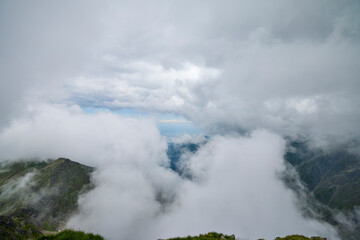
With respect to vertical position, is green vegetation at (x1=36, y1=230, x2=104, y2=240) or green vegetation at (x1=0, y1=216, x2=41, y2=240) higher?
green vegetation at (x1=36, y1=230, x2=104, y2=240)

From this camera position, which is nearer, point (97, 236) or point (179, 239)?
point (97, 236)

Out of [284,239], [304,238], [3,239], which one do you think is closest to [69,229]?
[3,239]

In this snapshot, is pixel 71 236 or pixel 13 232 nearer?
pixel 71 236

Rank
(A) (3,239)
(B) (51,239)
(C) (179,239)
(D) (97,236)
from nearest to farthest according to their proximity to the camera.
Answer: (B) (51,239) < (D) (97,236) < (C) (179,239) < (A) (3,239)

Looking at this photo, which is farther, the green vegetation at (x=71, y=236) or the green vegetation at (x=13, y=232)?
the green vegetation at (x=13, y=232)

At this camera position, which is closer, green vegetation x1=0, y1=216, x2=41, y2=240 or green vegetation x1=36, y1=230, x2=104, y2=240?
green vegetation x1=36, y1=230, x2=104, y2=240

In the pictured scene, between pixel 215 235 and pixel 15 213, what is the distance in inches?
10709

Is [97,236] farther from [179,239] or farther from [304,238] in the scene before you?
[304,238]

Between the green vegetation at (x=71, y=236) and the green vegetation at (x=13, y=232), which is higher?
the green vegetation at (x=71, y=236)

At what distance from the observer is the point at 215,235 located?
1770 cm

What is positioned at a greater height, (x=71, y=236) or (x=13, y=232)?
(x=71, y=236)

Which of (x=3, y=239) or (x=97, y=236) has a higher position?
(x=97, y=236)

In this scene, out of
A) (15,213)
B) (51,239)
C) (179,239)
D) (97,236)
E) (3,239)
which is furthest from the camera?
(15,213)

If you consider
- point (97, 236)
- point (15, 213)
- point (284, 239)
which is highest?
point (97, 236)
